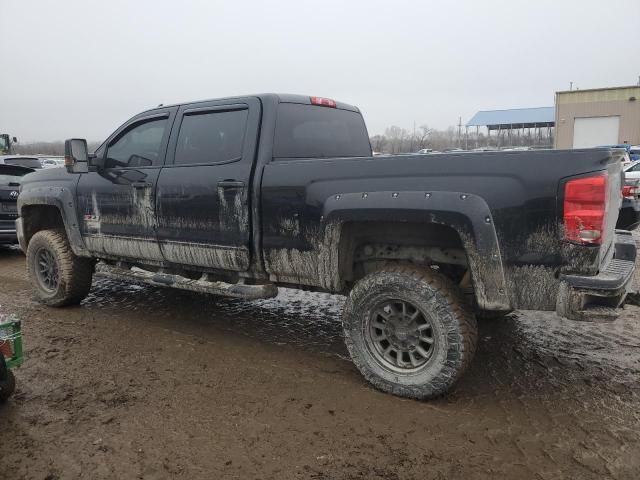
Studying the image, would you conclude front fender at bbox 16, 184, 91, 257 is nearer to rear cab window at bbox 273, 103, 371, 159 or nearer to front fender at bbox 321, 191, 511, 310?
rear cab window at bbox 273, 103, 371, 159

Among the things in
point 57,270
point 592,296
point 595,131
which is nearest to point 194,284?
point 57,270

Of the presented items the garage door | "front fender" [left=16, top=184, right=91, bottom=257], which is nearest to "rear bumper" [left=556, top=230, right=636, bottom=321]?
"front fender" [left=16, top=184, right=91, bottom=257]

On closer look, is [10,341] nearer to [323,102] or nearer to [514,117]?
[323,102]

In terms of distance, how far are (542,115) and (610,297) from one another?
51816 millimetres

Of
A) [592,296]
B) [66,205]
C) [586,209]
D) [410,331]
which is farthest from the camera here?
[66,205]

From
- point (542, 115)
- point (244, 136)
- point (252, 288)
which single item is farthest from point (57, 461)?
point (542, 115)

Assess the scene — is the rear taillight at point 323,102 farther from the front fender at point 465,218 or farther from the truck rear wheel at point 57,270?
the truck rear wheel at point 57,270

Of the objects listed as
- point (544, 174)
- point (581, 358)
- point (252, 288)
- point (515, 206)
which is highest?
point (544, 174)

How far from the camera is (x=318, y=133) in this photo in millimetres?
4453

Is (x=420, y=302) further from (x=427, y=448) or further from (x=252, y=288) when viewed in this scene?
(x=252, y=288)

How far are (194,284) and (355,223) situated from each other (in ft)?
5.22

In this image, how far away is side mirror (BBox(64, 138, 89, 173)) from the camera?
4.75 metres

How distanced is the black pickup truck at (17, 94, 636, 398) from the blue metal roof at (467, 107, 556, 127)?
47.2 meters

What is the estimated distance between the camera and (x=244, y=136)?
4.05 meters
